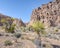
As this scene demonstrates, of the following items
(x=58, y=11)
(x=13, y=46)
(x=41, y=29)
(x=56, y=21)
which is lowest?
(x=13, y=46)

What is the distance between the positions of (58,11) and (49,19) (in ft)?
23.6

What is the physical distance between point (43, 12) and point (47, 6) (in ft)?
18.7

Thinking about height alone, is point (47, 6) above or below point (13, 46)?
above

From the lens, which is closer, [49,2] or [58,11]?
[58,11]

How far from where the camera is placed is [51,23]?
95250 millimetres

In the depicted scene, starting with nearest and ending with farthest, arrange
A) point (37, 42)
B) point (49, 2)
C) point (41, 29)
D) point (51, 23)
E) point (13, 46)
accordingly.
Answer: point (13, 46)
point (37, 42)
point (41, 29)
point (51, 23)
point (49, 2)

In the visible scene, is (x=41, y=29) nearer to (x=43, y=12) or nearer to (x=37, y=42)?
(x=37, y=42)

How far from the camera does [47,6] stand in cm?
11106

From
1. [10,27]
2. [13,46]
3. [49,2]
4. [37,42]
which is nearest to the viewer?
[13,46]

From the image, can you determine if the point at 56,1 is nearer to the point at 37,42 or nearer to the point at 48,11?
the point at 48,11

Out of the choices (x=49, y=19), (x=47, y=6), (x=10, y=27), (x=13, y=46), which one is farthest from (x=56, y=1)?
(x=13, y=46)

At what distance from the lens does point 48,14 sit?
339ft

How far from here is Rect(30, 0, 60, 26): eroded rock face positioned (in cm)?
9838

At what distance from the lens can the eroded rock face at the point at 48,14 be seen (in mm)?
98375
